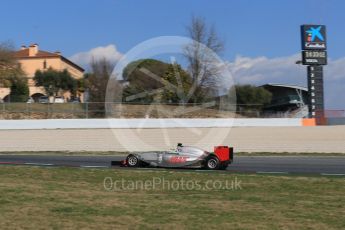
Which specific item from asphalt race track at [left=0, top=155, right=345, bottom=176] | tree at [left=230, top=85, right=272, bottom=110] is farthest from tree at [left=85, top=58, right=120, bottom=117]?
tree at [left=230, top=85, right=272, bottom=110]

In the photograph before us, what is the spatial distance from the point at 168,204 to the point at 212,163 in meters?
8.73

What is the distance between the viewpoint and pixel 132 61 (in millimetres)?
15320

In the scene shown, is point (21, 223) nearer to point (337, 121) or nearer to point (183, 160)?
point (183, 160)

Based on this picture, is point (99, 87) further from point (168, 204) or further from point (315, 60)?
point (168, 204)

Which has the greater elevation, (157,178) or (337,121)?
(337,121)

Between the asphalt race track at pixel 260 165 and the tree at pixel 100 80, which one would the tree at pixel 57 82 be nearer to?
the tree at pixel 100 80

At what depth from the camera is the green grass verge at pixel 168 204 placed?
8.27 meters

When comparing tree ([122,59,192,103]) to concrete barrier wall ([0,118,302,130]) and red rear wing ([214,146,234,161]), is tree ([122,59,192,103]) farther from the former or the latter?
concrete barrier wall ([0,118,302,130])

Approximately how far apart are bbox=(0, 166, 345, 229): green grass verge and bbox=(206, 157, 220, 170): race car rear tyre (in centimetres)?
349

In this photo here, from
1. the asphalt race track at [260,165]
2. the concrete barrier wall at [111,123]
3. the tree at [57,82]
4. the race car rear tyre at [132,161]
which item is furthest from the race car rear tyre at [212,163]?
the tree at [57,82]

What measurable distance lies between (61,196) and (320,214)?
5.27 meters

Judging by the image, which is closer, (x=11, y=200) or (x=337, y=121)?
(x=11, y=200)

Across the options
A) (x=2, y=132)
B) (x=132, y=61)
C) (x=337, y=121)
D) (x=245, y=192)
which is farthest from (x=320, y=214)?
(x=337, y=121)

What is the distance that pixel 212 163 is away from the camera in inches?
740
